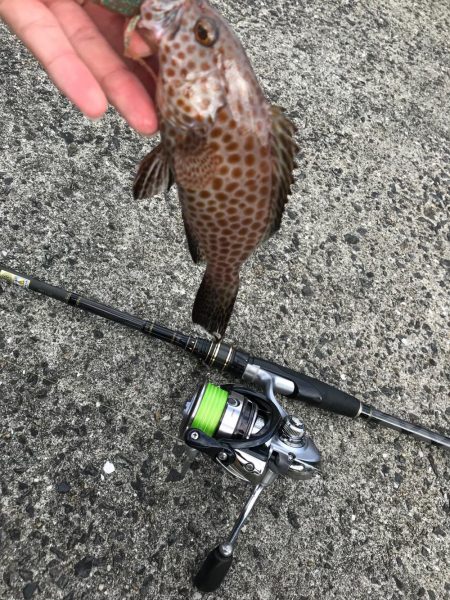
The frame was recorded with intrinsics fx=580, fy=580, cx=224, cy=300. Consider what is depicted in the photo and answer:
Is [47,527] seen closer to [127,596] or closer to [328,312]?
[127,596]

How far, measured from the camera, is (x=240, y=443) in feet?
6.49

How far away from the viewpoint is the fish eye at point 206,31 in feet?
5.03

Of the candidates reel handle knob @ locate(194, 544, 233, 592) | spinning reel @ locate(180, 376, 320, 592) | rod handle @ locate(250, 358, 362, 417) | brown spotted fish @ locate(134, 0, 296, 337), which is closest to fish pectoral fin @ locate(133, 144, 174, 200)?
brown spotted fish @ locate(134, 0, 296, 337)

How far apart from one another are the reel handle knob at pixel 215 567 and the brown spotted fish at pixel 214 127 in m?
1.10

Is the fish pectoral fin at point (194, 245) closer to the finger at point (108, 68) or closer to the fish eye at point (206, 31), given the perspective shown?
the finger at point (108, 68)

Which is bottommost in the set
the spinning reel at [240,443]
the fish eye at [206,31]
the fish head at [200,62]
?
the spinning reel at [240,443]

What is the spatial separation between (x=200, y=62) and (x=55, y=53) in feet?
1.56

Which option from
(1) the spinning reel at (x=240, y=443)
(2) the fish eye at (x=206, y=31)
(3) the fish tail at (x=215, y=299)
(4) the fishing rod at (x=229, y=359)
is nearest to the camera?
(2) the fish eye at (x=206, y=31)

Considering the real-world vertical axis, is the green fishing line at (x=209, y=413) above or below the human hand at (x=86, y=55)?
below

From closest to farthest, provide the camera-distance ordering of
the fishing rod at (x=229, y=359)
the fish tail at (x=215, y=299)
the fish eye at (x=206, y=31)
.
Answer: the fish eye at (x=206, y=31) → the fish tail at (x=215, y=299) → the fishing rod at (x=229, y=359)

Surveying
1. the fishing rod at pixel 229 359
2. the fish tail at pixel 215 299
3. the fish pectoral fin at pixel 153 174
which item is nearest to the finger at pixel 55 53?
the fish pectoral fin at pixel 153 174

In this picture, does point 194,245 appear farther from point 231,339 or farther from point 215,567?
point 215,567

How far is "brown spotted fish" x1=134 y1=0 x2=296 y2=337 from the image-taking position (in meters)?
1.54

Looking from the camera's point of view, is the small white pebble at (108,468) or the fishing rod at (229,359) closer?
the small white pebble at (108,468)
